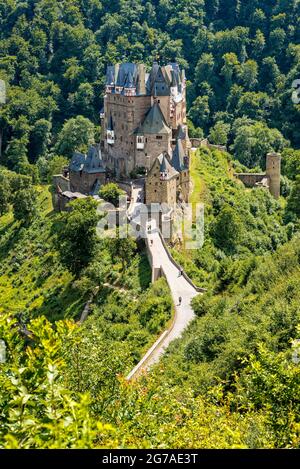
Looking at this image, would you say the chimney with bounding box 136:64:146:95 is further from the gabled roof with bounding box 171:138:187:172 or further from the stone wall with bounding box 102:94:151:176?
the gabled roof with bounding box 171:138:187:172

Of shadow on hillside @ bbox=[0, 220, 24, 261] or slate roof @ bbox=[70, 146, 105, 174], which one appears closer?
slate roof @ bbox=[70, 146, 105, 174]

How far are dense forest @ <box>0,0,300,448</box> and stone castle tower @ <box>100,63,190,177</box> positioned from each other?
550 centimetres

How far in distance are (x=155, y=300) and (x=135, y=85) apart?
72.3ft

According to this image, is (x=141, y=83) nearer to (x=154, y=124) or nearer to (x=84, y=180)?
(x=154, y=124)

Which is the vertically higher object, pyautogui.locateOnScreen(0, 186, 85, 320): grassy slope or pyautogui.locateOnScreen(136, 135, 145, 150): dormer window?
pyautogui.locateOnScreen(136, 135, 145, 150): dormer window

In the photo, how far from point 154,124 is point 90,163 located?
259 inches

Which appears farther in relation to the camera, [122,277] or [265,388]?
[122,277]

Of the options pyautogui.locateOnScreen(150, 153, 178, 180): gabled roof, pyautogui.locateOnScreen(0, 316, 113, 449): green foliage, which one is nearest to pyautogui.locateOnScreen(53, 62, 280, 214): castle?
pyautogui.locateOnScreen(150, 153, 178, 180): gabled roof

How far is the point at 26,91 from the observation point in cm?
10369

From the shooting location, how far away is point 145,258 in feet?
169

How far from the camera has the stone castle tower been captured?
59.1 meters

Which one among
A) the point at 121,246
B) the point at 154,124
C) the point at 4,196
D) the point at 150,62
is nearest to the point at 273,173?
the point at 154,124

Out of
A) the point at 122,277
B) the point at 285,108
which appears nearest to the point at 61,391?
the point at 122,277

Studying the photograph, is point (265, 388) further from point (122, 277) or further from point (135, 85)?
point (135, 85)
